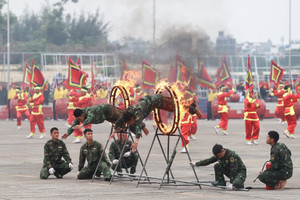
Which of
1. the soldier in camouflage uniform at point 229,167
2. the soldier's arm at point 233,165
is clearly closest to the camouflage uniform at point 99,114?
the soldier in camouflage uniform at point 229,167

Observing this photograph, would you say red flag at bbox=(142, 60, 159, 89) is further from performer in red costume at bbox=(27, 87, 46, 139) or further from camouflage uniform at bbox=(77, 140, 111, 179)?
camouflage uniform at bbox=(77, 140, 111, 179)

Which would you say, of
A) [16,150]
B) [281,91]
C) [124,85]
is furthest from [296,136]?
[124,85]

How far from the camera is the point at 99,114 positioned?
14438 mm

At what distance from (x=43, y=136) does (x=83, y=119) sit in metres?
11.8

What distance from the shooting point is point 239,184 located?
1294 cm

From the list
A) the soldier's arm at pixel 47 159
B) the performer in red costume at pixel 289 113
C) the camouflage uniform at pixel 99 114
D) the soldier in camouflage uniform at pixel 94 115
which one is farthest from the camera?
the performer in red costume at pixel 289 113

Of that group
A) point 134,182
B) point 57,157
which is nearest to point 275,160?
point 134,182

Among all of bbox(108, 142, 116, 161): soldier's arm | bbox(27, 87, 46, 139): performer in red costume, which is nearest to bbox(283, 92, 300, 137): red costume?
bbox(27, 87, 46, 139): performer in red costume

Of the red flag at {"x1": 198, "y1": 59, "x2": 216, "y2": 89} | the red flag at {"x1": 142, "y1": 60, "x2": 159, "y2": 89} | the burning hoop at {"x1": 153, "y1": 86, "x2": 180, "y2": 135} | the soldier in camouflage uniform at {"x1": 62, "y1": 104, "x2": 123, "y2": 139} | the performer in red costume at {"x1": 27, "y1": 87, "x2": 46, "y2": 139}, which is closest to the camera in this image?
the burning hoop at {"x1": 153, "y1": 86, "x2": 180, "y2": 135}

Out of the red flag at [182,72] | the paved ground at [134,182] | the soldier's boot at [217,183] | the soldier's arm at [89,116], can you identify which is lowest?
the paved ground at [134,182]

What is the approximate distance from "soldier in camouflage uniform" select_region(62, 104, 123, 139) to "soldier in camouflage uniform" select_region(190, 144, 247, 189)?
6.84ft

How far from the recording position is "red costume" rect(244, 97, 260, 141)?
23203 mm

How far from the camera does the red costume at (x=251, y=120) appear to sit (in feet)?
76.1

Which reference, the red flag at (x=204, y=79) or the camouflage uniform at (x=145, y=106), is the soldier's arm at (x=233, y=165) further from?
the red flag at (x=204, y=79)
